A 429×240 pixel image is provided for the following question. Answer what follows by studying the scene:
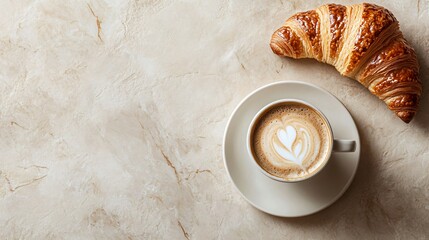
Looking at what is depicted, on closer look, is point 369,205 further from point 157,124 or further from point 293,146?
point 157,124

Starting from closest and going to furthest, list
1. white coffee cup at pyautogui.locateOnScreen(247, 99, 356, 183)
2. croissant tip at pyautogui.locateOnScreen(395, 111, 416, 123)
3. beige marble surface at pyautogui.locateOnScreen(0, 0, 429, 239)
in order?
1. white coffee cup at pyautogui.locateOnScreen(247, 99, 356, 183)
2. croissant tip at pyautogui.locateOnScreen(395, 111, 416, 123)
3. beige marble surface at pyautogui.locateOnScreen(0, 0, 429, 239)

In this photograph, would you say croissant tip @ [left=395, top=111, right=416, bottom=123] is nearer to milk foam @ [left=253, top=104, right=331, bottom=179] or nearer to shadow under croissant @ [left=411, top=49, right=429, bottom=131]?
shadow under croissant @ [left=411, top=49, right=429, bottom=131]

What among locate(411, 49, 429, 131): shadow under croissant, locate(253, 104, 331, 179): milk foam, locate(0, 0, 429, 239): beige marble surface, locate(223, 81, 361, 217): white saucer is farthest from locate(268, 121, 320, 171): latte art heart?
locate(411, 49, 429, 131): shadow under croissant

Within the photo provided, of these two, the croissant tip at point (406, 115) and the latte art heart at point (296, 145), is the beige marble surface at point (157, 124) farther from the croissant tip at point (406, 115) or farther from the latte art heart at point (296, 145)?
the latte art heart at point (296, 145)

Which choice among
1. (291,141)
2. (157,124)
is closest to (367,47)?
(291,141)

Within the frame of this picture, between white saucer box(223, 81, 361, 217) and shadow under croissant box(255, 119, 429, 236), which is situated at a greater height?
white saucer box(223, 81, 361, 217)

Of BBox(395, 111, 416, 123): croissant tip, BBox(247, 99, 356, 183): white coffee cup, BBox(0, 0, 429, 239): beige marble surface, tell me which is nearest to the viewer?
BBox(247, 99, 356, 183): white coffee cup
